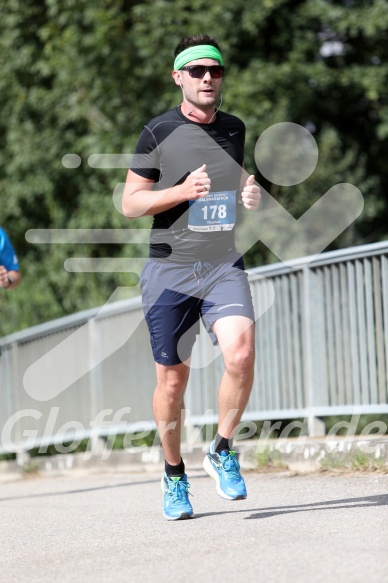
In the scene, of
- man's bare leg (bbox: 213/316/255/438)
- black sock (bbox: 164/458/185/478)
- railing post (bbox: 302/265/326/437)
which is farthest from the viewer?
railing post (bbox: 302/265/326/437)

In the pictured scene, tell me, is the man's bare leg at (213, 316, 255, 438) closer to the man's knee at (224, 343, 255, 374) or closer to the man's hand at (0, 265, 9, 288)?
the man's knee at (224, 343, 255, 374)

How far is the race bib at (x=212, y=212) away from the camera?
5.49m

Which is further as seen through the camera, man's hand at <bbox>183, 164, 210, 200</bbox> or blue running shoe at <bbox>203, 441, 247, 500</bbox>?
blue running shoe at <bbox>203, 441, 247, 500</bbox>

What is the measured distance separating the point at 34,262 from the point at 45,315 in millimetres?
5691

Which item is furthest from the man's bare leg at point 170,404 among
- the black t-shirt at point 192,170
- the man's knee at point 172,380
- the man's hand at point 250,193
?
the man's hand at point 250,193

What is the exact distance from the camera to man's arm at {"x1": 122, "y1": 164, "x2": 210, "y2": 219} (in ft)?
17.1

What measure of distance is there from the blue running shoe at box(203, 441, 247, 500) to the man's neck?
1.56m

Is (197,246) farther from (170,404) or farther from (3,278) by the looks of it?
(3,278)

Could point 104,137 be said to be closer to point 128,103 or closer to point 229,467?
point 128,103

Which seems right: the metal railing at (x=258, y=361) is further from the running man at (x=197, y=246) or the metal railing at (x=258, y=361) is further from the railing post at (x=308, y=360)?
the running man at (x=197, y=246)

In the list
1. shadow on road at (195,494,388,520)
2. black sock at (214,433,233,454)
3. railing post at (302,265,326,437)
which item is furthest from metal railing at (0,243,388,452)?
black sock at (214,433,233,454)

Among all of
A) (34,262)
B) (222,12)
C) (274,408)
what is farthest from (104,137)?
(274,408)

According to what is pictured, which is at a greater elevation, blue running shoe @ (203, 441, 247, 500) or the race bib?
the race bib

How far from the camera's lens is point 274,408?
8.73 meters
